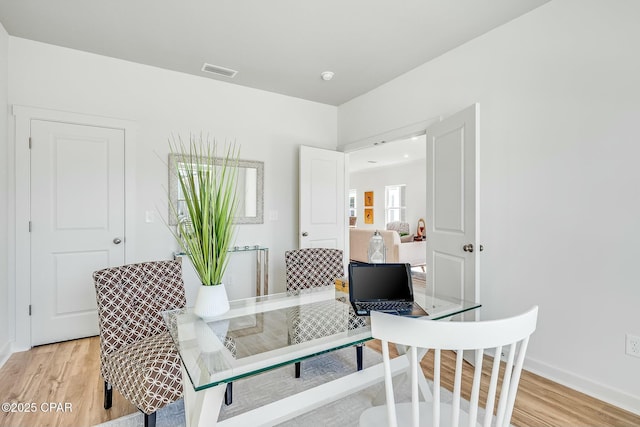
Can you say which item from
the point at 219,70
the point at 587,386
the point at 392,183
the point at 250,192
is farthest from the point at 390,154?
the point at 587,386

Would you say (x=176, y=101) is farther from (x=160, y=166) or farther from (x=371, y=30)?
(x=371, y=30)

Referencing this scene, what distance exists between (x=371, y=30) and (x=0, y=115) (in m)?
2.97

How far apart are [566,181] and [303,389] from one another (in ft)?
7.19

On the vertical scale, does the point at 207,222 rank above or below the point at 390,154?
below

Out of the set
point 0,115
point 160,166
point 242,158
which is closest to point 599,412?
point 242,158

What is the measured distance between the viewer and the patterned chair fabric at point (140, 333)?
4.74 ft

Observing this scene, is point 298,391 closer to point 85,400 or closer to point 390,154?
point 85,400

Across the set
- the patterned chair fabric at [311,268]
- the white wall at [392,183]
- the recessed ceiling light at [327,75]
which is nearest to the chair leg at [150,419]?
the patterned chair fabric at [311,268]

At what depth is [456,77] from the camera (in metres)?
2.82

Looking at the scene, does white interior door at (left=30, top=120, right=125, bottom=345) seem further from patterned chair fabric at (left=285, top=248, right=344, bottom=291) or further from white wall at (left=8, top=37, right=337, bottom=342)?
patterned chair fabric at (left=285, top=248, right=344, bottom=291)

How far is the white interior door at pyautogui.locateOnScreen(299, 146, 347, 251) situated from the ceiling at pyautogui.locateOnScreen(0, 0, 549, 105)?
105cm

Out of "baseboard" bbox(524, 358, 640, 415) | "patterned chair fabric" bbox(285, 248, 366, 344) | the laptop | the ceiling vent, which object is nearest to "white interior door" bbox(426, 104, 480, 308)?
"baseboard" bbox(524, 358, 640, 415)

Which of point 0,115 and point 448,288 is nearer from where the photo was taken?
point 0,115

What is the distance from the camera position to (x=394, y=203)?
8945mm
